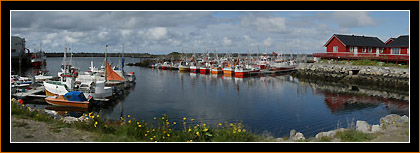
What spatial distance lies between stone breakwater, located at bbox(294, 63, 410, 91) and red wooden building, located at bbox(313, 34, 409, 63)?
3128 millimetres

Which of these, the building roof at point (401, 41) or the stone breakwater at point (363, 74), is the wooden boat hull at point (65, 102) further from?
the building roof at point (401, 41)

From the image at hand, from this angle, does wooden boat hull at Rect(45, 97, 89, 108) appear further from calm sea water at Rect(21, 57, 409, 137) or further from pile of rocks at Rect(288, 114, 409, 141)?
pile of rocks at Rect(288, 114, 409, 141)

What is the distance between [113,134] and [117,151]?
2798 mm

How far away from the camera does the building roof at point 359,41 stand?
46719 mm

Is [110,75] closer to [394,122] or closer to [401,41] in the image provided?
[394,122]

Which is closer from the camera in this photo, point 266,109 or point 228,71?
point 266,109

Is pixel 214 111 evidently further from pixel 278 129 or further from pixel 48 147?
pixel 48 147

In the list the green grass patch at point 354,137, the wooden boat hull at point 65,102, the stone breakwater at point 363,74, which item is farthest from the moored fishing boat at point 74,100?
the stone breakwater at point 363,74

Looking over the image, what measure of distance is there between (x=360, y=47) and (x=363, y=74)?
9842 millimetres

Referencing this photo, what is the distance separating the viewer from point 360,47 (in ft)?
155

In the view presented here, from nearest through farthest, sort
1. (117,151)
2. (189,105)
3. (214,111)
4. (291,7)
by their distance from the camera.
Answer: (117,151) < (291,7) < (214,111) < (189,105)

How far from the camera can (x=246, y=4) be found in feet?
23.0

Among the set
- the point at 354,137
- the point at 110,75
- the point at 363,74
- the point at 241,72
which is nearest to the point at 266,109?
the point at 354,137

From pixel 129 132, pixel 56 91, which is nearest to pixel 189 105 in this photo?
pixel 56 91
